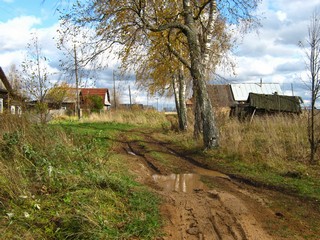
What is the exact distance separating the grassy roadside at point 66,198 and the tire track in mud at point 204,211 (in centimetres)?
33

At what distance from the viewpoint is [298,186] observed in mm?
7828

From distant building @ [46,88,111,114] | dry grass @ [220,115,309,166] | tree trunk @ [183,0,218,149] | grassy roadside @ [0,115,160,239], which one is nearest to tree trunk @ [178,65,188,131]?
dry grass @ [220,115,309,166]

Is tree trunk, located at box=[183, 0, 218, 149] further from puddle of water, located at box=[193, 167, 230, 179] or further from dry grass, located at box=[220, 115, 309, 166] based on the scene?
puddle of water, located at box=[193, 167, 230, 179]

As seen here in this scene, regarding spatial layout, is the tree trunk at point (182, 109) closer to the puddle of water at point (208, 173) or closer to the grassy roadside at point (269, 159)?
the grassy roadside at point (269, 159)

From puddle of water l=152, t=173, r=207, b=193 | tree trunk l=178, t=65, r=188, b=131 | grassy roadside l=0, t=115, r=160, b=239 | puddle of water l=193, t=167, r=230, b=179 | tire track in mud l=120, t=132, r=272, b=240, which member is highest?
tree trunk l=178, t=65, r=188, b=131

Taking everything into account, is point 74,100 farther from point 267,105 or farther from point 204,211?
point 204,211

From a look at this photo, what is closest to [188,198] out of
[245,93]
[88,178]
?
[88,178]

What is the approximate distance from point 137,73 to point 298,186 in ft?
37.8

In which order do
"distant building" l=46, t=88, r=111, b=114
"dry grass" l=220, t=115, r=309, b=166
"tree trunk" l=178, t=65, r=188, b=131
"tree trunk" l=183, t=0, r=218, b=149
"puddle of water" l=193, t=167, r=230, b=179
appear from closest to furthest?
"puddle of water" l=193, t=167, r=230, b=179
"dry grass" l=220, t=115, r=309, b=166
"tree trunk" l=183, t=0, r=218, b=149
"tree trunk" l=178, t=65, r=188, b=131
"distant building" l=46, t=88, r=111, b=114

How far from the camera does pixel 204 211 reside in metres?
5.87

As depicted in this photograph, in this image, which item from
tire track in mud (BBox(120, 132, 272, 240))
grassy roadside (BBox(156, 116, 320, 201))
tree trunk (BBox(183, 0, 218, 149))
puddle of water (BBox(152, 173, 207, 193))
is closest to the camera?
tire track in mud (BBox(120, 132, 272, 240))

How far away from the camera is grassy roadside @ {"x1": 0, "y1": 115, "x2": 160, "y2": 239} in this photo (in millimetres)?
4707

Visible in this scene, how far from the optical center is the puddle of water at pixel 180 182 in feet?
25.3

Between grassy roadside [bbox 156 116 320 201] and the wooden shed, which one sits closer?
grassy roadside [bbox 156 116 320 201]
